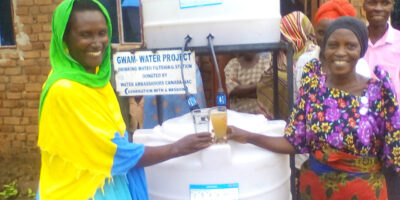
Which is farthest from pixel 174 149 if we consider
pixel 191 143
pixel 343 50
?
pixel 343 50

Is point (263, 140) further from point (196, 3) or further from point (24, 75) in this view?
point (24, 75)

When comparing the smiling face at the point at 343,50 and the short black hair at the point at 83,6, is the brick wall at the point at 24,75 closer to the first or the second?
the short black hair at the point at 83,6

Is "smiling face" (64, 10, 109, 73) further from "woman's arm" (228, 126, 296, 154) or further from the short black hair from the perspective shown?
"woman's arm" (228, 126, 296, 154)

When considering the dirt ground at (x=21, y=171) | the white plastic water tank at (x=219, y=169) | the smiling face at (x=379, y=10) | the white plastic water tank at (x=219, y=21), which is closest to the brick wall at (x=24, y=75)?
the dirt ground at (x=21, y=171)

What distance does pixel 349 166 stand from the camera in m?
1.55

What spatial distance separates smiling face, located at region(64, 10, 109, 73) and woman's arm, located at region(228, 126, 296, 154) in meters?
0.54

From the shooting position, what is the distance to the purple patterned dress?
149cm

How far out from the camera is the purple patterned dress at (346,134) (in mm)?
1490

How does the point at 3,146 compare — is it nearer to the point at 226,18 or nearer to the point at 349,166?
the point at 226,18

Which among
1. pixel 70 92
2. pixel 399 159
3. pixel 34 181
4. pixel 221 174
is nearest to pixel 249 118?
pixel 221 174

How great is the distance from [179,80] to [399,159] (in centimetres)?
86

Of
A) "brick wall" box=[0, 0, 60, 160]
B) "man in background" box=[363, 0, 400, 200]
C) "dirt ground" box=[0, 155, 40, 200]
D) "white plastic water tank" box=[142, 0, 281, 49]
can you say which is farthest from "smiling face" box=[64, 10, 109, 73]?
"dirt ground" box=[0, 155, 40, 200]

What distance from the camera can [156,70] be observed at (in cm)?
157

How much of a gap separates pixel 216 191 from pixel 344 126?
52 centimetres
